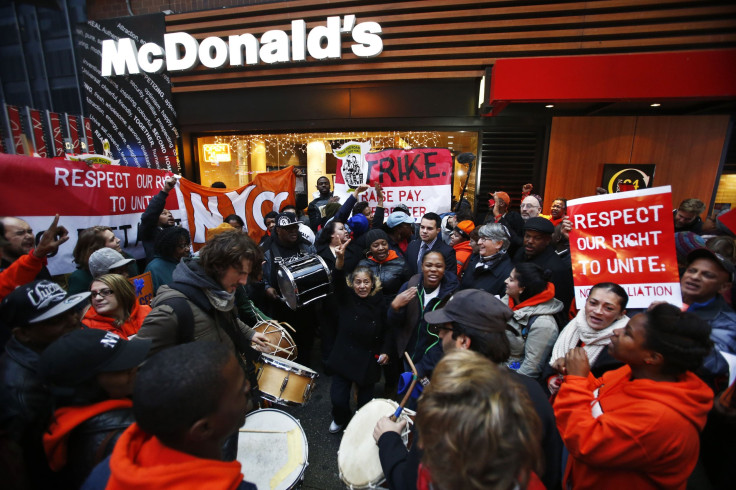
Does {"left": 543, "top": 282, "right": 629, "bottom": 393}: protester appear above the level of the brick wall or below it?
below

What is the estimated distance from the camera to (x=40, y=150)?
8.00 metres

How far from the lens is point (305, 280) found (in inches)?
132

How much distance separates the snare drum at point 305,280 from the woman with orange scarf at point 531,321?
72.3 inches

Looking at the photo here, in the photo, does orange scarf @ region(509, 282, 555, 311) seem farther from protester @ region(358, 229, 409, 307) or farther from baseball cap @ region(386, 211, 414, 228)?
baseball cap @ region(386, 211, 414, 228)

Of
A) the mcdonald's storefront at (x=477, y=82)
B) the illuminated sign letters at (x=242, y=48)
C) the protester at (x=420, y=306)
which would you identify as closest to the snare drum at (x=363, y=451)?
the protester at (x=420, y=306)

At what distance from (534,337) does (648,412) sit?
3.60 ft

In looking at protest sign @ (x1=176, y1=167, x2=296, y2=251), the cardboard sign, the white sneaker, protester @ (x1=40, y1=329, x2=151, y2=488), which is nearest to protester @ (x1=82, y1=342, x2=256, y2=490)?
protester @ (x1=40, y1=329, x2=151, y2=488)

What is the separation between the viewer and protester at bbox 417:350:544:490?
0.94m

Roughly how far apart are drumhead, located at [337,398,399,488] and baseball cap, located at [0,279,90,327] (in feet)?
5.87

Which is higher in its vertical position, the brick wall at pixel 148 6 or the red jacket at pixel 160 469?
the brick wall at pixel 148 6

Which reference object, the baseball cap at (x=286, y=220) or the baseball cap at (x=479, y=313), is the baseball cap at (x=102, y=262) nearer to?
the baseball cap at (x=286, y=220)

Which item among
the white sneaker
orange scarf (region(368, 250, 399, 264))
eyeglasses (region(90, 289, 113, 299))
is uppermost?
eyeglasses (region(90, 289, 113, 299))

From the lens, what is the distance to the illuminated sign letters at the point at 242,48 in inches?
292

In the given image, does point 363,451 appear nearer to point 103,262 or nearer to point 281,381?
point 281,381
